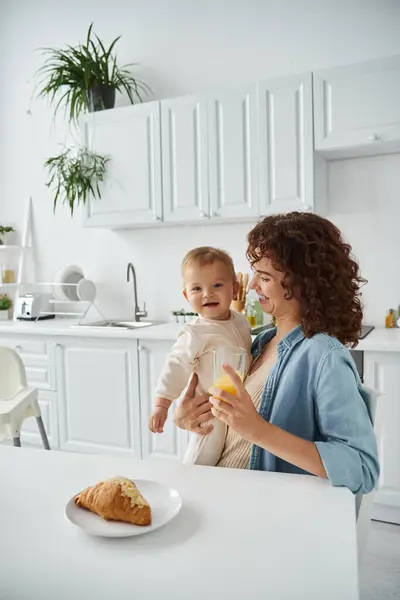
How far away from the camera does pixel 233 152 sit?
9.62ft

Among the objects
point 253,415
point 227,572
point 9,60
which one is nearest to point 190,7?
point 9,60

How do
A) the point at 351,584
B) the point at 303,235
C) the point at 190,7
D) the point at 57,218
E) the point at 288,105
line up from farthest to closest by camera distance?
the point at 57,218, the point at 190,7, the point at 288,105, the point at 303,235, the point at 351,584

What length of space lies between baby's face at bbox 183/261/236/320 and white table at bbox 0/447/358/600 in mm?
625

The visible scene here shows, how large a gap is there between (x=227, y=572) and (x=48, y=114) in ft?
12.9

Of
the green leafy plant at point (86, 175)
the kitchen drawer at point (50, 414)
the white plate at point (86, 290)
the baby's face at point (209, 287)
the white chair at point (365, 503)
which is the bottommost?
the kitchen drawer at point (50, 414)

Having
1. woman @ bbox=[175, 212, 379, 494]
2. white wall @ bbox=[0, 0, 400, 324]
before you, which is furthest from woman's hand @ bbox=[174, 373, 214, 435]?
white wall @ bbox=[0, 0, 400, 324]

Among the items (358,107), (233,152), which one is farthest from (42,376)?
(358,107)

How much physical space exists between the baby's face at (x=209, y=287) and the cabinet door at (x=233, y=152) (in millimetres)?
1350

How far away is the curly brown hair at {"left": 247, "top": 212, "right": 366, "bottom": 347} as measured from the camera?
117 cm

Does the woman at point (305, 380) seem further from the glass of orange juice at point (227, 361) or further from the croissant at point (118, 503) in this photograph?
the croissant at point (118, 503)

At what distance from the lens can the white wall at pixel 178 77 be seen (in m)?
2.99

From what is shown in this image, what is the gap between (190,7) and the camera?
345 cm

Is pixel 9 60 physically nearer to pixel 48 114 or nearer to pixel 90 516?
pixel 48 114

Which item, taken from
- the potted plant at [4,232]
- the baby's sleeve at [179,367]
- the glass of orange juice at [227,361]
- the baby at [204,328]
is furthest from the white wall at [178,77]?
the glass of orange juice at [227,361]
